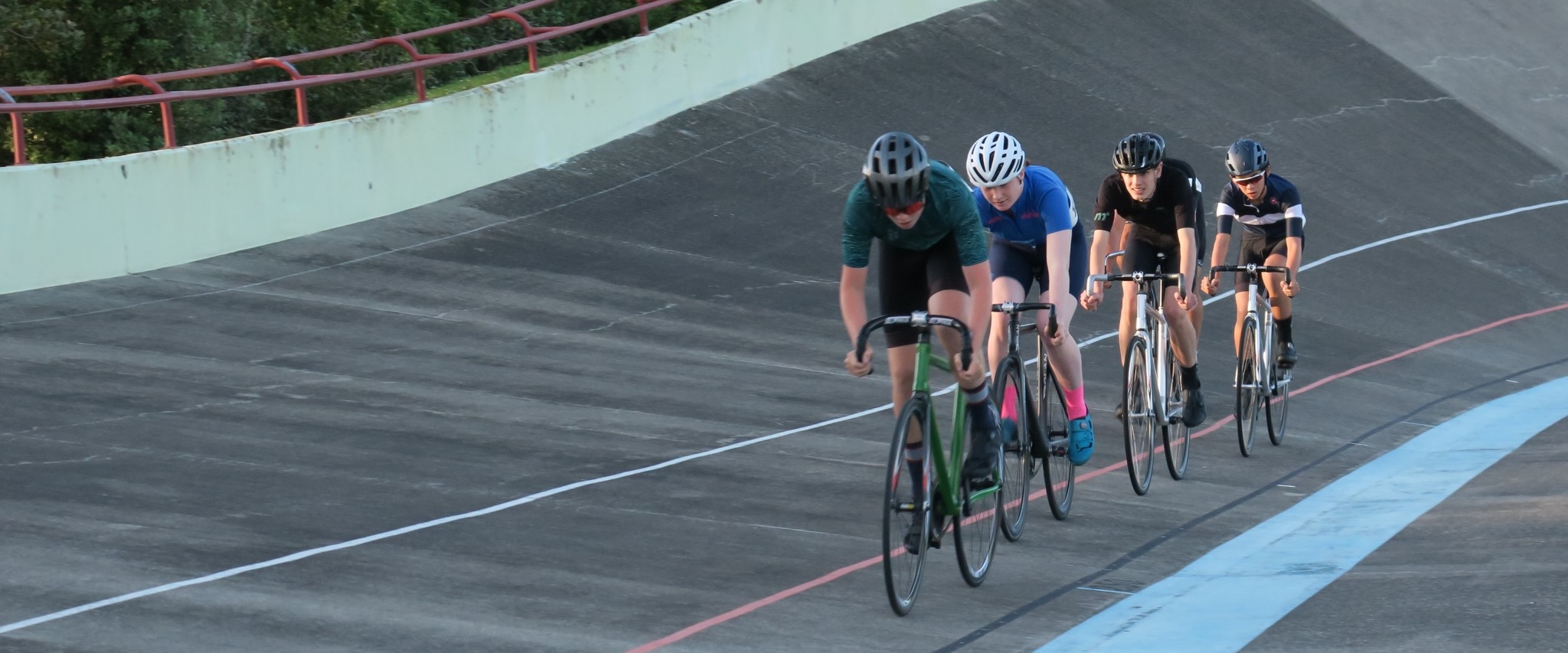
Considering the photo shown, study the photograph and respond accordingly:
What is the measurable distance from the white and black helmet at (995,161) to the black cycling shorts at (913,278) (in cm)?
96

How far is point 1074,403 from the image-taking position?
7.67 metres

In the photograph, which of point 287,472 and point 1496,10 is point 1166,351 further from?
point 1496,10

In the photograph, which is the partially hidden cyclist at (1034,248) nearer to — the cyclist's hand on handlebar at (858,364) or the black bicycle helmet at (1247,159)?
the cyclist's hand on handlebar at (858,364)

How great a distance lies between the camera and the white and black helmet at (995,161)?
7.19 m

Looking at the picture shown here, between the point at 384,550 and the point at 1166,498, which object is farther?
the point at 1166,498

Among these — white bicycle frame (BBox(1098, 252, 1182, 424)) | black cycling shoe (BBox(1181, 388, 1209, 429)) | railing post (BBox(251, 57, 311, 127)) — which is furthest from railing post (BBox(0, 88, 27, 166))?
black cycling shoe (BBox(1181, 388, 1209, 429))

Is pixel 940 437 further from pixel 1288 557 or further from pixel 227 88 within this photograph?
pixel 227 88

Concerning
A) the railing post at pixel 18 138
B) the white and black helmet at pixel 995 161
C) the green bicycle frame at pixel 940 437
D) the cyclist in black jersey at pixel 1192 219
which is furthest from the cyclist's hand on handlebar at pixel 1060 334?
the railing post at pixel 18 138

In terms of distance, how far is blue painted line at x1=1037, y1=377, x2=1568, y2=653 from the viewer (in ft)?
19.1

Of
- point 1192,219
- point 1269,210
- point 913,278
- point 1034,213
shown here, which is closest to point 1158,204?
point 1192,219

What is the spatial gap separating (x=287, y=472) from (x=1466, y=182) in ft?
58.3

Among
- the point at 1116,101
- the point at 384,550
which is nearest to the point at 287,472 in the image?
the point at 384,550

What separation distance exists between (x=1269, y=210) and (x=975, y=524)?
4675 millimetres

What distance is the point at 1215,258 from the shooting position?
9.95 m
